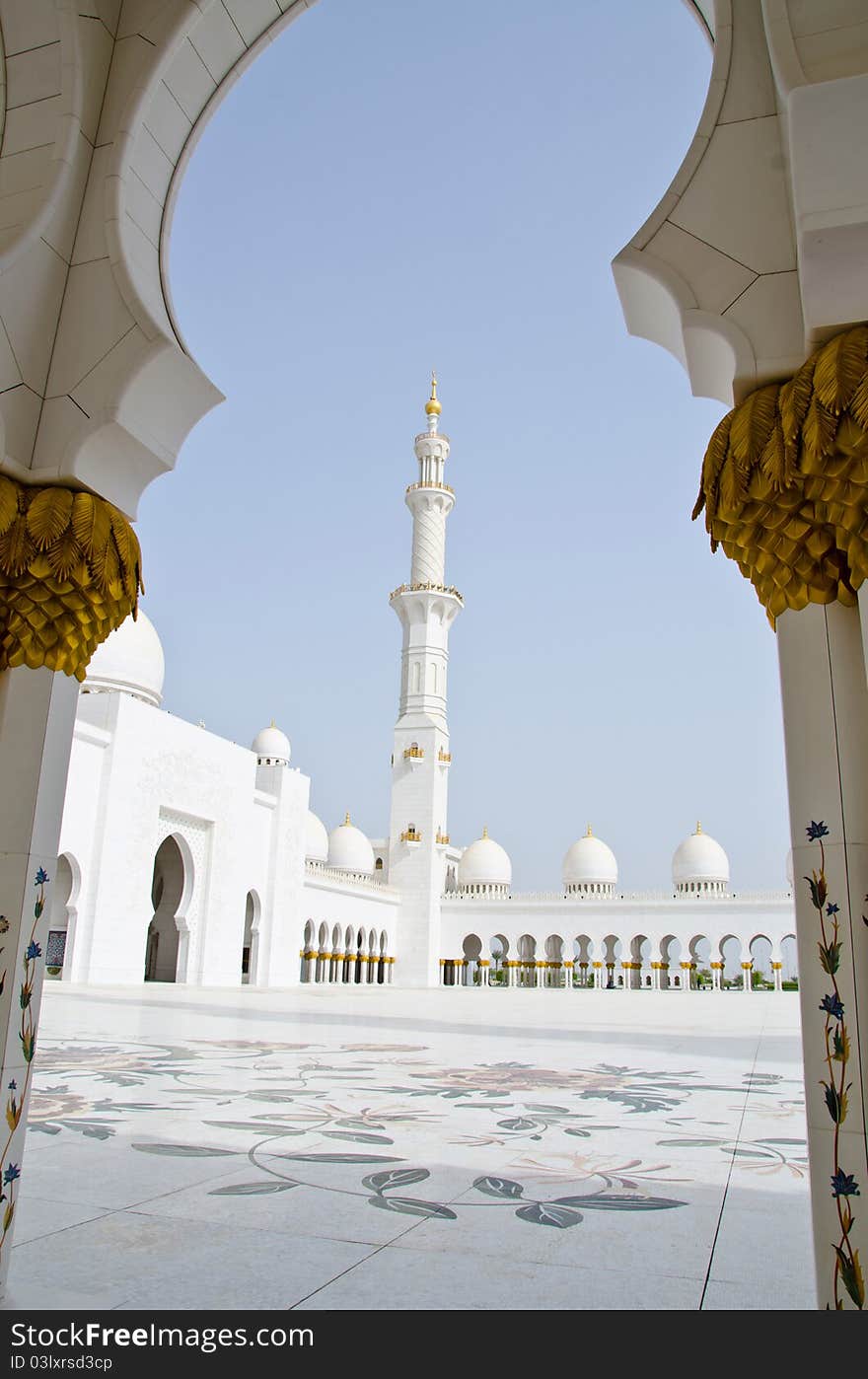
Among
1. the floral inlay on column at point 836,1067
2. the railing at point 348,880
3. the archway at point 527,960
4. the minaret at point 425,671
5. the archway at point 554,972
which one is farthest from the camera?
the archway at point 527,960

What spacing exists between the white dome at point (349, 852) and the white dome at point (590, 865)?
5830 millimetres

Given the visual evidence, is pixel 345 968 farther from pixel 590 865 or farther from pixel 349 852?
pixel 590 865

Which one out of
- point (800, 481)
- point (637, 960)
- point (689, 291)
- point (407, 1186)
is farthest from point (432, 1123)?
point (637, 960)

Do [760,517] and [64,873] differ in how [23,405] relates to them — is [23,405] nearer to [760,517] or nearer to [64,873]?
[760,517]

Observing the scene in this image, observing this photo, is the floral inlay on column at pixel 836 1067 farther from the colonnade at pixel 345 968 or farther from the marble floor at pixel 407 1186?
the colonnade at pixel 345 968

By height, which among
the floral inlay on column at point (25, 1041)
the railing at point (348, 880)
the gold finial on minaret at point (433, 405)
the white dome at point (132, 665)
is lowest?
the floral inlay on column at point (25, 1041)

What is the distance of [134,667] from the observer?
17.1m

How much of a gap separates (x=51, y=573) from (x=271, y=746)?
77.1ft

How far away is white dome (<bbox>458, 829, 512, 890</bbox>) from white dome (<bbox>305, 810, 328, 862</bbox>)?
4221mm

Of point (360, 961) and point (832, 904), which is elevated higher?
point (360, 961)

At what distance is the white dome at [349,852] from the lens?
2911 centimetres

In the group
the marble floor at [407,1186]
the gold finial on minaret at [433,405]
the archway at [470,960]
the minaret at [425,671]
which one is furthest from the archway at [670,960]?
the marble floor at [407,1186]

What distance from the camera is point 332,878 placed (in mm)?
22938
